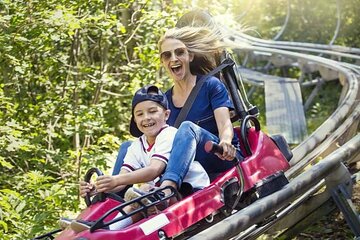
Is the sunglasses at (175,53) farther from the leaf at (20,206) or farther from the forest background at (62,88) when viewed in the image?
the leaf at (20,206)

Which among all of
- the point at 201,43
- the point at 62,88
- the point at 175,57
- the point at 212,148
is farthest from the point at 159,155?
the point at 62,88

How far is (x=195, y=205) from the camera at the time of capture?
3.61 metres

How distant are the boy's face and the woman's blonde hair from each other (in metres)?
0.63

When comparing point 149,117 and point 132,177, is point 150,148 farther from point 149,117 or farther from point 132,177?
point 132,177

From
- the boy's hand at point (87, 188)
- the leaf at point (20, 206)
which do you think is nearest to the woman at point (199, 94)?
the boy's hand at point (87, 188)

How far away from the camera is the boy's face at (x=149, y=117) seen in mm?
3879

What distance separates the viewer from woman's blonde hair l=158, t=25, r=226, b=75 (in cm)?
440

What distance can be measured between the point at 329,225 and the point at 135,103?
5.33 ft

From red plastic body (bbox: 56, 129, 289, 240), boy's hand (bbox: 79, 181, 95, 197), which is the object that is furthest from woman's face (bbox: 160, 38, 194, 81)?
boy's hand (bbox: 79, 181, 95, 197)

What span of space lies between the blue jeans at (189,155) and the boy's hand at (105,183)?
0.27 metres

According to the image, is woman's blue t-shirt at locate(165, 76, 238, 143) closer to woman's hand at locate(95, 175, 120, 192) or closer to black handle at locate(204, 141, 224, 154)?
black handle at locate(204, 141, 224, 154)

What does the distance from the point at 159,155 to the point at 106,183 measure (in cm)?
40

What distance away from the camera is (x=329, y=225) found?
458 cm

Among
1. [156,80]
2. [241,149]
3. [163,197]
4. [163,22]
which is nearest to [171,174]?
[163,197]
